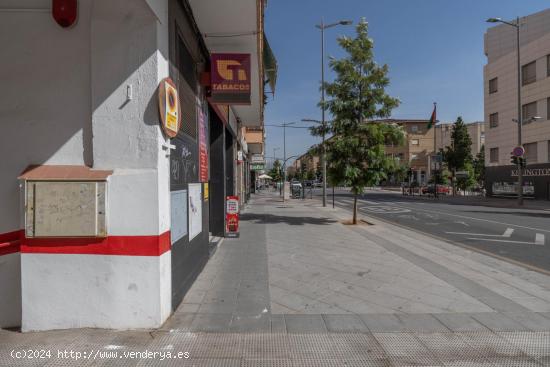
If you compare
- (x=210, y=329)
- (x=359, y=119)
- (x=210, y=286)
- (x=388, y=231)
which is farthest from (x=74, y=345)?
(x=359, y=119)

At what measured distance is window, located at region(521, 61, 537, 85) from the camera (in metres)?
30.3

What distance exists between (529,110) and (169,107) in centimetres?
3637

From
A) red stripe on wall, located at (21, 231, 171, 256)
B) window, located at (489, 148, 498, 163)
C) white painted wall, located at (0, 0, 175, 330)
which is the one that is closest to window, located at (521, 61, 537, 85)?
window, located at (489, 148, 498, 163)

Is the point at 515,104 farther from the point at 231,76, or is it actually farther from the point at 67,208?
the point at 67,208

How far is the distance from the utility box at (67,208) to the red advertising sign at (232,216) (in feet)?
19.2

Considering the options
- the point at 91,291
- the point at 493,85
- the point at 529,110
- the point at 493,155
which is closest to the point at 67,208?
the point at 91,291

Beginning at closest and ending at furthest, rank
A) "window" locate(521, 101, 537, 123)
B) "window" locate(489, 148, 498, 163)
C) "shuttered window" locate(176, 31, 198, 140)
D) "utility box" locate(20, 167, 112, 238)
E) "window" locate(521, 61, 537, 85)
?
"utility box" locate(20, 167, 112, 238), "shuttered window" locate(176, 31, 198, 140), "window" locate(521, 61, 537, 85), "window" locate(521, 101, 537, 123), "window" locate(489, 148, 498, 163)

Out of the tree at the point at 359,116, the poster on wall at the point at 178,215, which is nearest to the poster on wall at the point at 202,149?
the poster on wall at the point at 178,215

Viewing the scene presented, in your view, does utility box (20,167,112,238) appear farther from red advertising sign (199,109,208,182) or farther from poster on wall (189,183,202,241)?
red advertising sign (199,109,208,182)

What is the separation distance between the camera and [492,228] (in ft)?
43.0

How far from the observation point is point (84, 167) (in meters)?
3.95

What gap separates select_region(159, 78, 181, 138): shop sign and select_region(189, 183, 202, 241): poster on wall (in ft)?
4.54

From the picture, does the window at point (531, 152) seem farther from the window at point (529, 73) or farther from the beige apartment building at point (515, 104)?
the window at point (529, 73)

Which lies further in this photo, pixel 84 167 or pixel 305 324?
pixel 305 324
